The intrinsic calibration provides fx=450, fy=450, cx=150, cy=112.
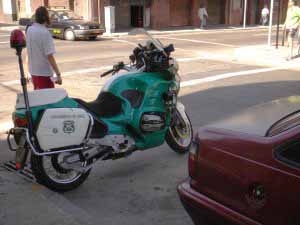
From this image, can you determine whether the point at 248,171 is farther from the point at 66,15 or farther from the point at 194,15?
the point at 194,15

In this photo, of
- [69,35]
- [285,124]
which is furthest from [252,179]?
[69,35]

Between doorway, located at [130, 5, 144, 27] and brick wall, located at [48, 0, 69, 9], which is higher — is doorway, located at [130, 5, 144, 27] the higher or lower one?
the lower one

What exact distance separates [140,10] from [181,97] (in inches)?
996

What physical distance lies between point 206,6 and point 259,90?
28850mm

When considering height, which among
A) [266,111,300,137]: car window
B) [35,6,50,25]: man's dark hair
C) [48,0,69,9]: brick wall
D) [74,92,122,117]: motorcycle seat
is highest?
[48,0,69,9]: brick wall

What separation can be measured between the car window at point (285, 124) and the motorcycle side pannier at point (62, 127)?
2137mm

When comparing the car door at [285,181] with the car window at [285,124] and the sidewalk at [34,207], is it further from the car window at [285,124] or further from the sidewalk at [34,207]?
the sidewalk at [34,207]

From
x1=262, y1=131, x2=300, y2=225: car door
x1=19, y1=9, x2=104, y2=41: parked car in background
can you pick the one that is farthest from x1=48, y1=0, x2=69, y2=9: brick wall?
x1=262, y1=131, x2=300, y2=225: car door

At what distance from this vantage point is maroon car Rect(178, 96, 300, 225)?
9.07 feet

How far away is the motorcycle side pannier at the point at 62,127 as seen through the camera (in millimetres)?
4445

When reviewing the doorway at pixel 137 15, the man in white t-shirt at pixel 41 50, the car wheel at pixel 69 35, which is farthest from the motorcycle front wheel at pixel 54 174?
the doorway at pixel 137 15

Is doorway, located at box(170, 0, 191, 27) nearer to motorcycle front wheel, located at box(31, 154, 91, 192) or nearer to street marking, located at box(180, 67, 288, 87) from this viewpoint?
street marking, located at box(180, 67, 288, 87)

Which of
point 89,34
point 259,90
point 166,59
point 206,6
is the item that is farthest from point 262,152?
point 206,6

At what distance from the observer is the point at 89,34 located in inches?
880
